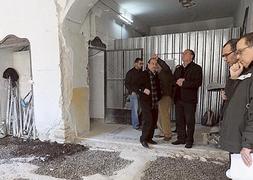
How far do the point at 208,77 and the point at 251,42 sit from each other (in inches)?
132

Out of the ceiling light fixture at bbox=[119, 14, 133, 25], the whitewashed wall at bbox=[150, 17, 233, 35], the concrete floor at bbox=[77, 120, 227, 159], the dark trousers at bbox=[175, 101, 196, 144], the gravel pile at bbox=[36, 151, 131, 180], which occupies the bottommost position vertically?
the gravel pile at bbox=[36, 151, 131, 180]

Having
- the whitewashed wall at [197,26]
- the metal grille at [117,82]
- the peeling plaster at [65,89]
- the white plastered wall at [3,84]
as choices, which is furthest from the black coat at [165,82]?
the whitewashed wall at [197,26]

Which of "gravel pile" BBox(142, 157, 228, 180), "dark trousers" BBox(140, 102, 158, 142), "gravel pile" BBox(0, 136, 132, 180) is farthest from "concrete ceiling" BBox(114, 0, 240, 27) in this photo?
"gravel pile" BBox(142, 157, 228, 180)

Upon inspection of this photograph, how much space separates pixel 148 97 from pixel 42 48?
188 cm

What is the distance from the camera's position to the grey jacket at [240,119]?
1.38m

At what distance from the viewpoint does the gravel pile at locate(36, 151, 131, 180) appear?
265cm

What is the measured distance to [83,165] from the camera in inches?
112

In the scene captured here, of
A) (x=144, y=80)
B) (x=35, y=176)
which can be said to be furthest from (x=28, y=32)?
(x=35, y=176)

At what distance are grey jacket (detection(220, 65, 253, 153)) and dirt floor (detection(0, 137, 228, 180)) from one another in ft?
3.77

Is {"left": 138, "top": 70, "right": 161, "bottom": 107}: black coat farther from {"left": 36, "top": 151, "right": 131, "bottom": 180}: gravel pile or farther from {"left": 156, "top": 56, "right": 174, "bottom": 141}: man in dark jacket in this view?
{"left": 36, "top": 151, "right": 131, "bottom": 180}: gravel pile

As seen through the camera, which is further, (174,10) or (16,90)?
(174,10)

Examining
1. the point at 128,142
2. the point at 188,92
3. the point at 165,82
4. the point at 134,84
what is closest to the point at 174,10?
the point at 165,82

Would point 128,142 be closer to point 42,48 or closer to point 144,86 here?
Answer: point 144,86

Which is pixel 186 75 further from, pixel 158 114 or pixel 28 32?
pixel 28 32
